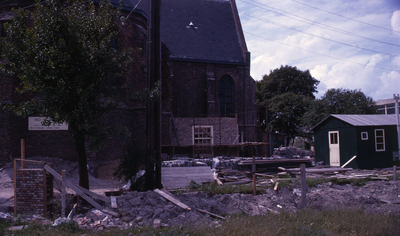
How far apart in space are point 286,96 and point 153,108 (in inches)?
1356

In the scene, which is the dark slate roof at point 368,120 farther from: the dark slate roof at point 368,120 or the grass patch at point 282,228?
the grass patch at point 282,228

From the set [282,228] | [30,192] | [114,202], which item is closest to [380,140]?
[282,228]

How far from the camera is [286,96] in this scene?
43.1 meters

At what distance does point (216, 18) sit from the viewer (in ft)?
112

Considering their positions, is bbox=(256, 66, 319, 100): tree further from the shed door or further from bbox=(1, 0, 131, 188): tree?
bbox=(1, 0, 131, 188): tree

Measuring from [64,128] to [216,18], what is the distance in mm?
22913

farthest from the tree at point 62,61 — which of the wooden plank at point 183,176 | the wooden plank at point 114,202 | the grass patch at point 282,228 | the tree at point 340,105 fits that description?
the tree at point 340,105

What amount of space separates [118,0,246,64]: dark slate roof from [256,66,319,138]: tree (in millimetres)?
11043

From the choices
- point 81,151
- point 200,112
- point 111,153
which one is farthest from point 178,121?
point 81,151

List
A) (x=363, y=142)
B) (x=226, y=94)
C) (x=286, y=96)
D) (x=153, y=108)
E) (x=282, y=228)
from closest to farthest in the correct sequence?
(x=282, y=228) → (x=153, y=108) → (x=363, y=142) → (x=226, y=94) → (x=286, y=96)

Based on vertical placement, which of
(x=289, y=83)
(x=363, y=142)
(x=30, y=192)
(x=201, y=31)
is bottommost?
(x=30, y=192)

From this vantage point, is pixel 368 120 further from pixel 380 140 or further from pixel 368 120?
pixel 380 140

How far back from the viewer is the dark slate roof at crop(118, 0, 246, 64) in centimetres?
3067

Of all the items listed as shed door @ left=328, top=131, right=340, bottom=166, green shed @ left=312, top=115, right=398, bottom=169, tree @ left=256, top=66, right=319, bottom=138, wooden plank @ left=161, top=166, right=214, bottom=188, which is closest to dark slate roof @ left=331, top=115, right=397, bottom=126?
green shed @ left=312, top=115, right=398, bottom=169
